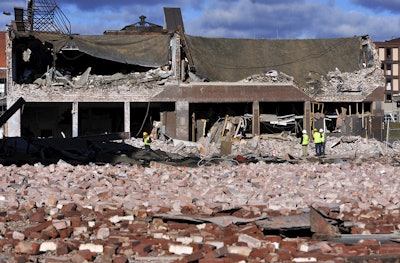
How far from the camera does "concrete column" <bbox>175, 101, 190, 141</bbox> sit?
3388 cm

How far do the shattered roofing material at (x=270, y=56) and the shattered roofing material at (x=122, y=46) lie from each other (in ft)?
6.11

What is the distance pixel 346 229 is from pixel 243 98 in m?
25.2

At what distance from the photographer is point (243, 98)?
34750 mm

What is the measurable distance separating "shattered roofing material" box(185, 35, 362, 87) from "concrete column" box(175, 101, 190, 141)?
2.37 meters

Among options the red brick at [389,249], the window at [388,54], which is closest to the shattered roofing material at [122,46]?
the red brick at [389,249]

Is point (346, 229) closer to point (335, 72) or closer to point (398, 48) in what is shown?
point (335, 72)

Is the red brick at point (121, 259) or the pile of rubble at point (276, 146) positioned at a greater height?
the pile of rubble at point (276, 146)

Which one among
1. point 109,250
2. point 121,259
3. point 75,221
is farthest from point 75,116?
point 121,259

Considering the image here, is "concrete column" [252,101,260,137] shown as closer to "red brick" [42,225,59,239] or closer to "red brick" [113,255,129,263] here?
"red brick" [42,225,59,239]

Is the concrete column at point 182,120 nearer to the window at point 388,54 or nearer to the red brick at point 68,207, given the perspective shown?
the red brick at point 68,207

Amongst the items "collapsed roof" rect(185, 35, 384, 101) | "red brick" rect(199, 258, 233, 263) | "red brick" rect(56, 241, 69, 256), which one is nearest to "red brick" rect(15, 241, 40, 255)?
"red brick" rect(56, 241, 69, 256)

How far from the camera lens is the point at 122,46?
35812 mm

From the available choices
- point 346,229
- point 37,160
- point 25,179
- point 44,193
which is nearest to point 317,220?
point 346,229

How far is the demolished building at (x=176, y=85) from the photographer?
3475 cm
